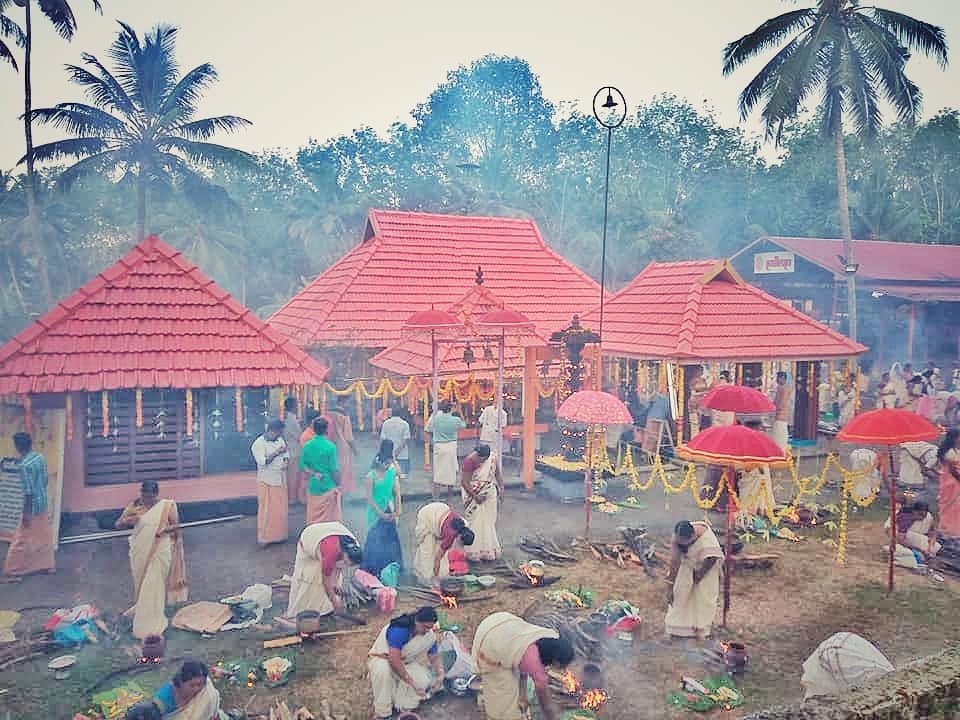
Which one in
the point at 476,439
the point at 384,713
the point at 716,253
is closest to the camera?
the point at 384,713

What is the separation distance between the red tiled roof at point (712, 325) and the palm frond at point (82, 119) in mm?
Answer: 17767

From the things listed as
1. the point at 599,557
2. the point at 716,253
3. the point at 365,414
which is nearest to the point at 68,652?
the point at 599,557

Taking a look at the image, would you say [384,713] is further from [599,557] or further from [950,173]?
[950,173]

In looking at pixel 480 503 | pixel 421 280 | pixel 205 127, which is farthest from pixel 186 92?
pixel 480 503

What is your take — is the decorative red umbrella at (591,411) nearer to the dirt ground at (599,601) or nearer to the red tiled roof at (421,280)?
the dirt ground at (599,601)

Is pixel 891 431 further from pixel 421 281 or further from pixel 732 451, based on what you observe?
pixel 421 281

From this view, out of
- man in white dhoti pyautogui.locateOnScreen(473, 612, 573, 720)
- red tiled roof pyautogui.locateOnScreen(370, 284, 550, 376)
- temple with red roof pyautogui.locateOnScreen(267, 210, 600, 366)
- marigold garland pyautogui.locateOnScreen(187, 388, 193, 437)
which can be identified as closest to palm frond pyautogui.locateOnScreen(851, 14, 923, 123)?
temple with red roof pyautogui.locateOnScreen(267, 210, 600, 366)

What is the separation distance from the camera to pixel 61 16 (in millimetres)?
21297

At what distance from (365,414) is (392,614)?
10.2 metres

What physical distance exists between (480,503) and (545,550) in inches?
50.5

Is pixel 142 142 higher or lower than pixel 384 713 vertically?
higher

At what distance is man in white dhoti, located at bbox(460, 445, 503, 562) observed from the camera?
10.3 metres

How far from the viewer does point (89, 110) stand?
23531mm

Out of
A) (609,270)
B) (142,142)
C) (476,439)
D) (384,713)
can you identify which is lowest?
(384,713)
